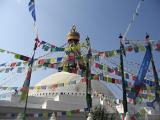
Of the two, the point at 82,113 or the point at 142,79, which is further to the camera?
the point at 82,113

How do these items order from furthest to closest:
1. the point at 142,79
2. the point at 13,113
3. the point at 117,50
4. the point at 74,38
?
the point at 74,38 → the point at 13,113 → the point at 117,50 → the point at 142,79

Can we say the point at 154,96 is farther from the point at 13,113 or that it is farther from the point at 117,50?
the point at 13,113

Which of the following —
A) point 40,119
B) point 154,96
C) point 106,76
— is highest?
point 106,76

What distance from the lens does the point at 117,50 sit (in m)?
23.0

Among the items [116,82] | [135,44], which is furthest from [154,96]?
[135,44]

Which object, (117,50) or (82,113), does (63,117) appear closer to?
(82,113)

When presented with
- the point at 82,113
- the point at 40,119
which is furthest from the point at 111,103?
the point at 40,119

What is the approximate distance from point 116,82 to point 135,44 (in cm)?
389

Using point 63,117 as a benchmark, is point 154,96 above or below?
above

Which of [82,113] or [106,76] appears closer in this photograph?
[106,76]

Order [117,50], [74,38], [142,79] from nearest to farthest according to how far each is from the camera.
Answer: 1. [142,79]
2. [117,50]
3. [74,38]

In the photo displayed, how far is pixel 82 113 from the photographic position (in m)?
29.3

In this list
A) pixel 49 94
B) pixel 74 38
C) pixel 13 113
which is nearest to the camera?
pixel 13 113

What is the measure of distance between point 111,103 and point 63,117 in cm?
830
